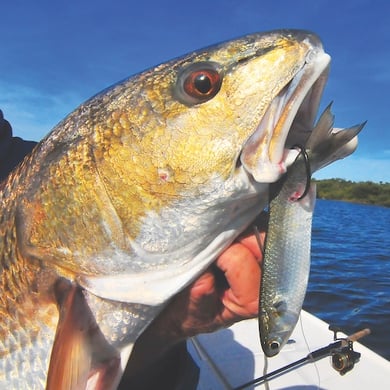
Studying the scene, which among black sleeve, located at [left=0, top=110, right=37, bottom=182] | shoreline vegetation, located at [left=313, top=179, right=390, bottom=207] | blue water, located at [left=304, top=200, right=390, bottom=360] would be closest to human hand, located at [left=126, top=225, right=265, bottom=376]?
black sleeve, located at [left=0, top=110, right=37, bottom=182]

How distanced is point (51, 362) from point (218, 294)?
76 centimetres

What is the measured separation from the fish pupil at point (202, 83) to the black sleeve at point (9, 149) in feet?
7.38

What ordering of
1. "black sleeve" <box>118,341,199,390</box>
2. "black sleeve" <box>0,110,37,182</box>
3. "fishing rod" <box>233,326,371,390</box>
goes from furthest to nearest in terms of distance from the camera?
"fishing rod" <box>233,326,371,390</box>
"black sleeve" <box>0,110,37,182</box>
"black sleeve" <box>118,341,199,390</box>

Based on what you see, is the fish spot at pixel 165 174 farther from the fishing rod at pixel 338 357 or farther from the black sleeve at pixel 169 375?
the fishing rod at pixel 338 357

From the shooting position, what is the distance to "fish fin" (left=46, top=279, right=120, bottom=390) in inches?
62.7

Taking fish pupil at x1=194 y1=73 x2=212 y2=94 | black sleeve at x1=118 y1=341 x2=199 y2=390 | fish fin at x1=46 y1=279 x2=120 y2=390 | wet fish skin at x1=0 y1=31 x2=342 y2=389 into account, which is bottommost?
black sleeve at x1=118 y1=341 x2=199 y2=390

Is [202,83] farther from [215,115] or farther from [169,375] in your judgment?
[169,375]

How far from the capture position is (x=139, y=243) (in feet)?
5.48

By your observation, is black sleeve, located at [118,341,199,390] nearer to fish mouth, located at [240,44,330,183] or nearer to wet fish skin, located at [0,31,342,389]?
wet fish skin, located at [0,31,342,389]

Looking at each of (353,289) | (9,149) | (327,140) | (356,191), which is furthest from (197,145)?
(356,191)

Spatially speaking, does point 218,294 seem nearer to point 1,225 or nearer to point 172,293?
point 172,293

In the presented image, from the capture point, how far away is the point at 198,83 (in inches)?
63.0

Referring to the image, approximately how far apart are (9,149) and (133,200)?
2.37 m

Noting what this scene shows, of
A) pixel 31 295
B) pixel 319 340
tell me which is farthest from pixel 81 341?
pixel 319 340
